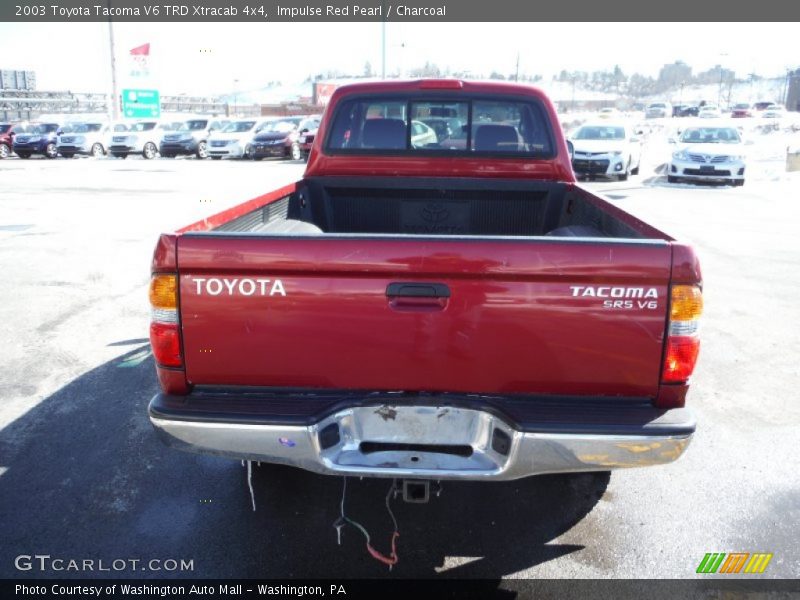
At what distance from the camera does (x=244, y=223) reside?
3.64 metres

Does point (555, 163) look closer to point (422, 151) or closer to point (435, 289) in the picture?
point (422, 151)

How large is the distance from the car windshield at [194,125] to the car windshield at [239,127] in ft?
4.70

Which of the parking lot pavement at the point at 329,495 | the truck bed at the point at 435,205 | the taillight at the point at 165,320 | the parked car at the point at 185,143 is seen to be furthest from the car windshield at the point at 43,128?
the taillight at the point at 165,320

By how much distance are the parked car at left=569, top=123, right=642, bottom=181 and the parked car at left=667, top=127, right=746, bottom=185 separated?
1.22 meters

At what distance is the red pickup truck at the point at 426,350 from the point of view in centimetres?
254

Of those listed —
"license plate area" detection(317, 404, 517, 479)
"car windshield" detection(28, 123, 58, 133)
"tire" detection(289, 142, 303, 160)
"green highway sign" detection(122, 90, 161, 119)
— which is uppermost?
"green highway sign" detection(122, 90, 161, 119)

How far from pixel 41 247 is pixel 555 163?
7868mm

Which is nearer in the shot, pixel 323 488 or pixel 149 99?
pixel 323 488

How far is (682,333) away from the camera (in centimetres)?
258

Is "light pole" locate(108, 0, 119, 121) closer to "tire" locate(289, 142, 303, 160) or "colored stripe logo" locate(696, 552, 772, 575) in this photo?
"tire" locate(289, 142, 303, 160)

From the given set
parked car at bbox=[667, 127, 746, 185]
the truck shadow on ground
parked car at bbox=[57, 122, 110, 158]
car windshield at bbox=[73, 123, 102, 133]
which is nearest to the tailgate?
the truck shadow on ground

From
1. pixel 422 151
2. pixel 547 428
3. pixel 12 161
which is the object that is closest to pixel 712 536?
pixel 547 428

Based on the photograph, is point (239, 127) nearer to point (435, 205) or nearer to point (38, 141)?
point (38, 141)

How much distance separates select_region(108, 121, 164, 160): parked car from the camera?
28.0m
